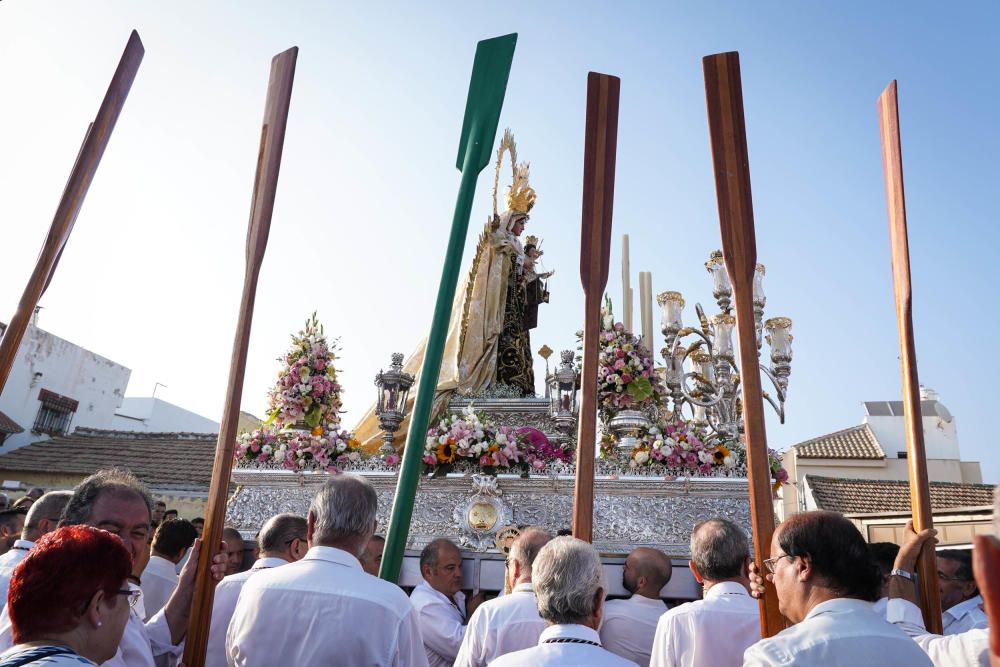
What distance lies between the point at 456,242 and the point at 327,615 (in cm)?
175

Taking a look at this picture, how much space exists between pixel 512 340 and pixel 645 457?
3622mm

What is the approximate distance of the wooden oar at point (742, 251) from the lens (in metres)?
2.86

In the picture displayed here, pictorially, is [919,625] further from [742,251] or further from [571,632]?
[742,251]

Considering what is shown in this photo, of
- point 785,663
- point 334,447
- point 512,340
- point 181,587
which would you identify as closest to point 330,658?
point 181,587

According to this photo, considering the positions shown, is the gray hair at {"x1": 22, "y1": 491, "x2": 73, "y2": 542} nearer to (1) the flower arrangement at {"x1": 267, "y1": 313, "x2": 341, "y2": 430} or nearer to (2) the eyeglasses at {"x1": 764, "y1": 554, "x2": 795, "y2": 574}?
(2) the eyeglasses at {"x1": 764, "y1": 554, "x2": 795, "y2": 574}

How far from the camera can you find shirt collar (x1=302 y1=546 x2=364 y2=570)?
2676 millimetres

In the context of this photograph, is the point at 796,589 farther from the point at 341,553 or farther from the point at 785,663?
the point at 341,553

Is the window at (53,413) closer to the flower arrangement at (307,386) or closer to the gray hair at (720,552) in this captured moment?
the flower arrangement at (307,386)

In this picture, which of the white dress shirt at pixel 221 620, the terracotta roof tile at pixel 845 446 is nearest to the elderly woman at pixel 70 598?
the white dress shirt at pixel 221 620

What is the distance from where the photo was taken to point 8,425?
21.3 meters

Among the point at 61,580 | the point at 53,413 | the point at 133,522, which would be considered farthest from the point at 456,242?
the point at 53,413

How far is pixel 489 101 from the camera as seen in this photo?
3.73 m

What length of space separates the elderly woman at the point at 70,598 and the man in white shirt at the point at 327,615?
683mm

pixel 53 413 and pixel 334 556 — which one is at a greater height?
pixel 53 413
